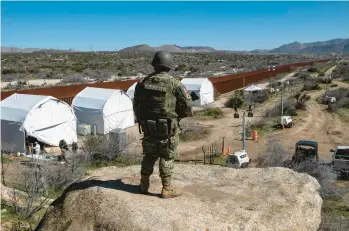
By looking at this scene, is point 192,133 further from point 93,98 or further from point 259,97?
point 259,97

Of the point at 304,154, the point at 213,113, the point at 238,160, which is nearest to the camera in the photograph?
the point at 238,160

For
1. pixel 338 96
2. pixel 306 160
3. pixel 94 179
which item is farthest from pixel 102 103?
pixel 338 96

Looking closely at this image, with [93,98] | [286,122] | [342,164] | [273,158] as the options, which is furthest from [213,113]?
[342,164]

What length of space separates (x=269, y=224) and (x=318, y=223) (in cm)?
149

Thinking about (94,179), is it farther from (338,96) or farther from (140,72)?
(140,72)

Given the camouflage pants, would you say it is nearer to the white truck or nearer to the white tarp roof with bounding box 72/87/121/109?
the white truck

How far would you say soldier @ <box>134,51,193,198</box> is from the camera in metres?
6.13

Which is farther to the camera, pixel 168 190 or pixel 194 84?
pixel 194 84

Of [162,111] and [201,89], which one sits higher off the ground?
[162,111]

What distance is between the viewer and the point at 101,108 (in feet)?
78.3

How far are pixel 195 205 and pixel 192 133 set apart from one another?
1796cm

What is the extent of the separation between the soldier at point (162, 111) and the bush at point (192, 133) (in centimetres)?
1723

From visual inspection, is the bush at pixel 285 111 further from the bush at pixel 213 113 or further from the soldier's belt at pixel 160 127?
the soldier's belt at pixel 160 127

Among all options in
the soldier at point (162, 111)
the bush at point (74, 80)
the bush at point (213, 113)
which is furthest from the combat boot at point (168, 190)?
the bush at point (74, 80)
